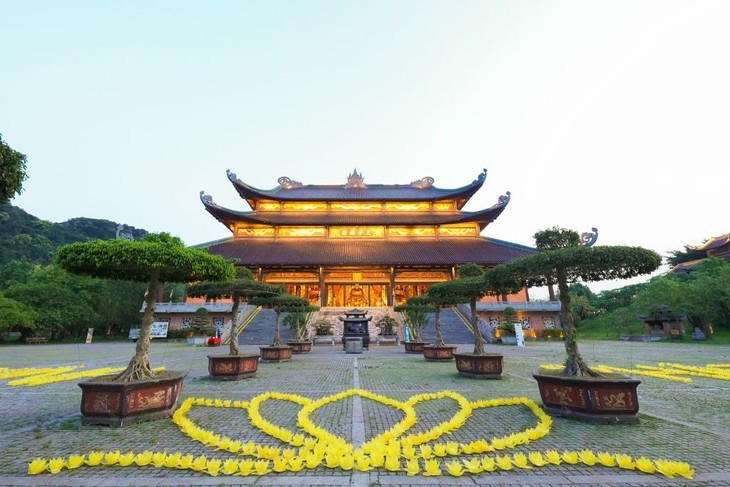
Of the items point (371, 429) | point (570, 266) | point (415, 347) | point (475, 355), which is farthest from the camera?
point (415, 347)

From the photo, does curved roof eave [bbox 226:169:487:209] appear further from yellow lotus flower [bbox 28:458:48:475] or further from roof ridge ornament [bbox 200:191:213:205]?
yellow lotus flower [bbox 28:458:48:475]

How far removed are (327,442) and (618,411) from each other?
451 centimetres

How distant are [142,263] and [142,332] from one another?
4.73 ft

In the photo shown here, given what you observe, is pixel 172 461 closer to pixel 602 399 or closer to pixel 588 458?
pixel 588 458

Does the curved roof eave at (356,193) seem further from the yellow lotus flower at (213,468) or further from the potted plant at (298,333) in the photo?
the yellow lotus flower at (213,468)

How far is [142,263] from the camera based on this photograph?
562 centimetres

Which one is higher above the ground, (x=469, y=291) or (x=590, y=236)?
(x=590, y=236)

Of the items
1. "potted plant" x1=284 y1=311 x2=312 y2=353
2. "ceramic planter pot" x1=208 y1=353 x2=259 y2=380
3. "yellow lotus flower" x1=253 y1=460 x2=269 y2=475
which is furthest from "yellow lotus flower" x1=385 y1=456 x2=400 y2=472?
"potted plant" x1=284 y1=311 x2=312 y2=353

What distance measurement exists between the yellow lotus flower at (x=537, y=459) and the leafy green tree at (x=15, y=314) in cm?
3168

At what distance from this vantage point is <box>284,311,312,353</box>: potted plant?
56.5 ft

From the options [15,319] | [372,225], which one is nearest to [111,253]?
[15,319]

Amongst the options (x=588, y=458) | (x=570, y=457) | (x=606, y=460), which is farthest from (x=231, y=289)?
(x=606, y=460)

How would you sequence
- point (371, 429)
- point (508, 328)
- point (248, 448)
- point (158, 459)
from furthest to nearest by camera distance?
point (508, 328) < point (371, 429) < point (248, 448) < point (158, 459)

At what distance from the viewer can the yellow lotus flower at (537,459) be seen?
146 inches
